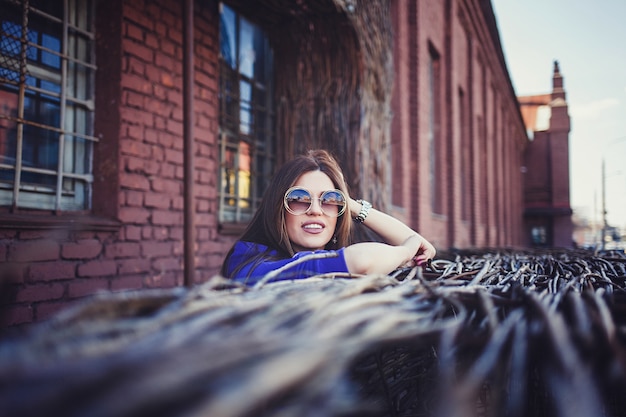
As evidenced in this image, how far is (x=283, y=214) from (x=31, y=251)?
1.37 m

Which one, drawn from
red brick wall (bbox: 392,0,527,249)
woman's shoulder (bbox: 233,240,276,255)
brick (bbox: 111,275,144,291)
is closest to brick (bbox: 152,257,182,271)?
brick (bbox: 111,275,144,291)

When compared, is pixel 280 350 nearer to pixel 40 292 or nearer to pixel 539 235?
pixel 40 292

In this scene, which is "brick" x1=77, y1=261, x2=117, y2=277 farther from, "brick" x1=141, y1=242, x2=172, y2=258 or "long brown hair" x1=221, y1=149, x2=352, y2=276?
"long brown hair" x1=221, y1=149, x2=352, y2=276

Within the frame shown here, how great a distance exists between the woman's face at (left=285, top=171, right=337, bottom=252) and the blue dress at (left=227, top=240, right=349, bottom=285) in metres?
0.13

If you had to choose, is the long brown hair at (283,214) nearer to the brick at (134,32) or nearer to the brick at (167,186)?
the brick at (167,186)

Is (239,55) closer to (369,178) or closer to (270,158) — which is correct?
(270,158)

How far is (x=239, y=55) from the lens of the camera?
4.32 m

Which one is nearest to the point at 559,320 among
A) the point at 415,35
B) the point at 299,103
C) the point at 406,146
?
the point at 299,103

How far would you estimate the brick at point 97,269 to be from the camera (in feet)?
8.57

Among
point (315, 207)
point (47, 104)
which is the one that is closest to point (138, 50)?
point (47, 104)

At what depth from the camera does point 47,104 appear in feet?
8.87

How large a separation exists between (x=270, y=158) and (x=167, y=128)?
5.03 feet

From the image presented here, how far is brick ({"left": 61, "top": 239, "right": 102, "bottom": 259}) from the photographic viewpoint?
2.53 metres

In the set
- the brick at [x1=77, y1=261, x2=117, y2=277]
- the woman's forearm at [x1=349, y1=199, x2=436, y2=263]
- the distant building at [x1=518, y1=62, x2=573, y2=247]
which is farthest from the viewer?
the distant building at [x1=518, y1=62, x2=573, y2=247]
